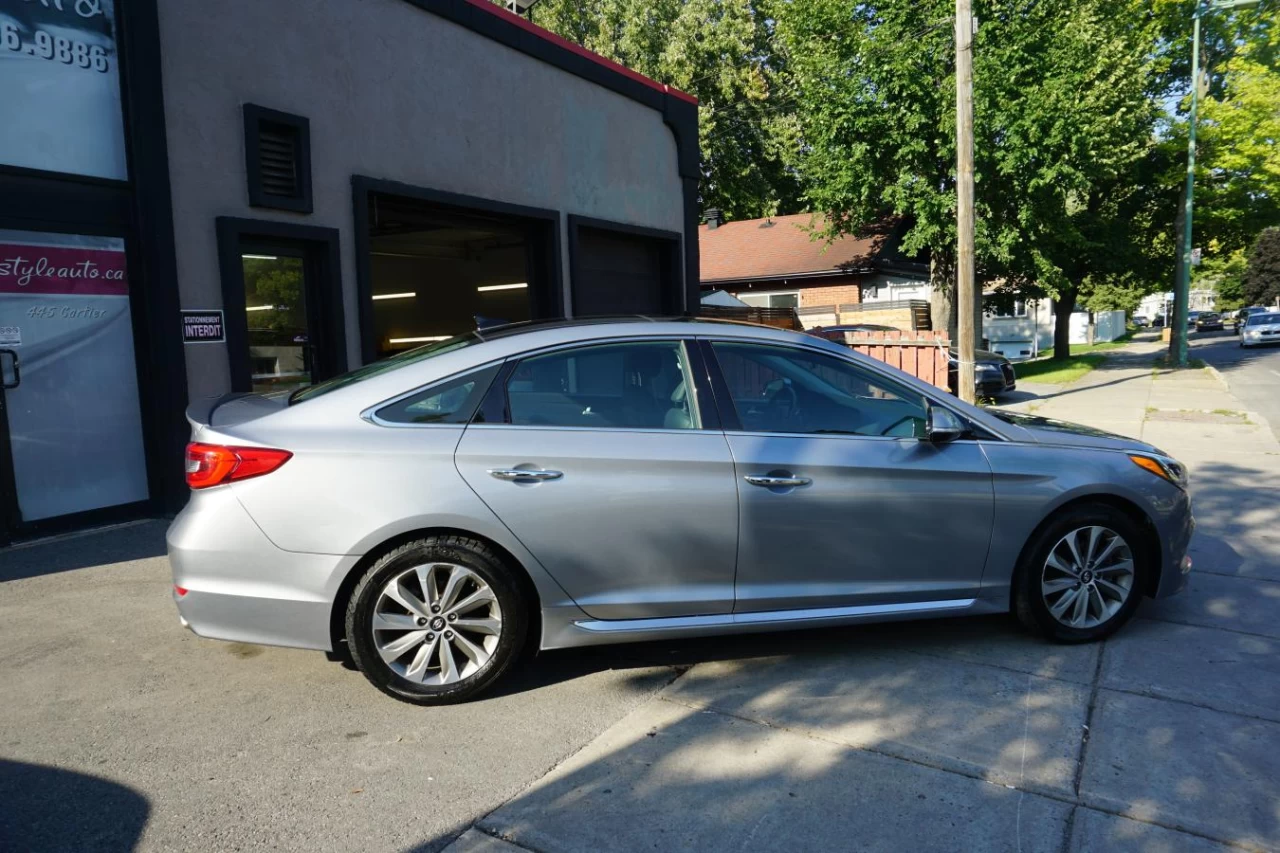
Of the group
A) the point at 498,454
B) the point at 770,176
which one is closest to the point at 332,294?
the point at 498,454

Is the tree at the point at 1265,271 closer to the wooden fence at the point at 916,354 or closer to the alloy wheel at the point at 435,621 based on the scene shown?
the wooden fence at the point at 916,354

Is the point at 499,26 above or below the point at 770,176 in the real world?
below

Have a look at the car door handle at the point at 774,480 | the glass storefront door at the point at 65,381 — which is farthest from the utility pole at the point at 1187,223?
the glass storefront door at the point at 65,381

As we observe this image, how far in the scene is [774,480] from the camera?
152 inches

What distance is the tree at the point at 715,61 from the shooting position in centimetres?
3231

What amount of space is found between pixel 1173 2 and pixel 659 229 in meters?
22.0

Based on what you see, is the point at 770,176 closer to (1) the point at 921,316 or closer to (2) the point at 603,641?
(1) the point at 921,316

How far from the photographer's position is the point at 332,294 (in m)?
8.09

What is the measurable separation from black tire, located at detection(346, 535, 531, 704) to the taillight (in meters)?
0.58

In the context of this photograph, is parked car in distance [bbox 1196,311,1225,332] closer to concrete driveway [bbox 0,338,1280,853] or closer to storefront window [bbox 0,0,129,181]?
concrete driveway [bbox 0,338,1280,853]

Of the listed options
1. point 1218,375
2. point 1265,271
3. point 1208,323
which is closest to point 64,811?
point 1218,375

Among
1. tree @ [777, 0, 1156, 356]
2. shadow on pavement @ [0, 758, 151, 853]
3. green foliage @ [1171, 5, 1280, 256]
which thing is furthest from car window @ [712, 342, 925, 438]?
green foliage @ [1171, 5, 1280, 256]

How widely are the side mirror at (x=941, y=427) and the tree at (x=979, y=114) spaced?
17381mm

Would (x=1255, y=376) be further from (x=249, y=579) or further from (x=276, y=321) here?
(x=249, y=579)
